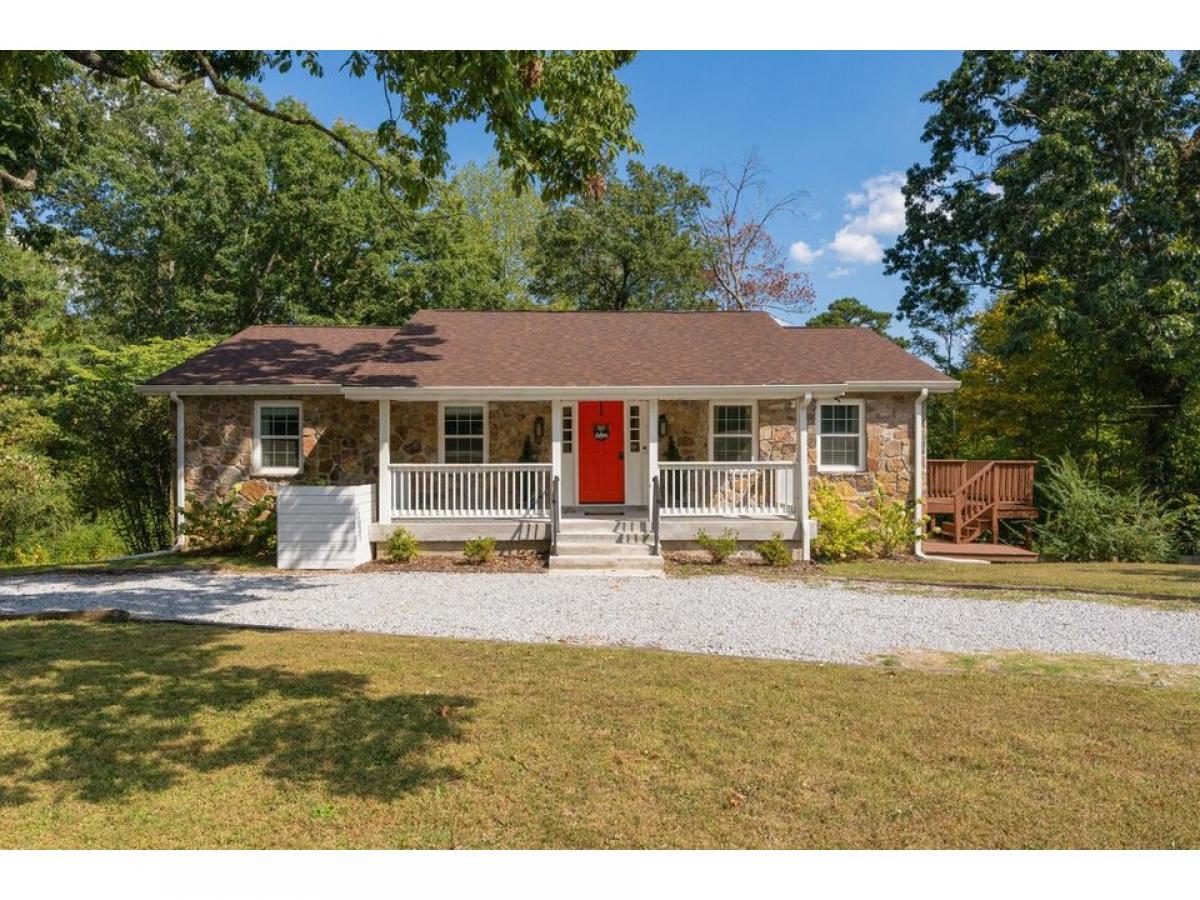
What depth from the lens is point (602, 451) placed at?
1383 centimetres

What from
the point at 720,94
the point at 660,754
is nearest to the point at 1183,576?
the point at 720,94

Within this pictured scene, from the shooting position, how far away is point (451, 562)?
37.6 feet

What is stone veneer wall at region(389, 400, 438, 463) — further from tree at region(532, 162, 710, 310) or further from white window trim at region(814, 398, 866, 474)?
tree at region(532, 162, 710, 310)

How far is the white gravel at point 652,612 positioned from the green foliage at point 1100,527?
661cm

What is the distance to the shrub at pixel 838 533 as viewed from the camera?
12.3 meters

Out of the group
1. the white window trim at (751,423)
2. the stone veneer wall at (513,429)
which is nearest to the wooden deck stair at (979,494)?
the white window trim at (751,423)

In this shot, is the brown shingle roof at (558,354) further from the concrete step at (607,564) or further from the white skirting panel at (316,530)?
the concrete step at (607,564)

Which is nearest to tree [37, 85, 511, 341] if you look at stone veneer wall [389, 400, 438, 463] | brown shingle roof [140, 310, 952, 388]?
brown shingle roof [140, 310, 952, 388]

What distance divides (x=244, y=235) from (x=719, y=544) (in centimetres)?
1834

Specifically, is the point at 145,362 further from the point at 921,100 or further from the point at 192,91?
the point at 921,100

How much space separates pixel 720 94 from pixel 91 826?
33.6ft

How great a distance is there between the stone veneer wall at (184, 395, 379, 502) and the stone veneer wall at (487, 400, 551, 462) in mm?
2162

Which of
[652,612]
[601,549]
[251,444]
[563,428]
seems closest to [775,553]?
[601,549]

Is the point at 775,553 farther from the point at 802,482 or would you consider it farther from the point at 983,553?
the point at 983,553
